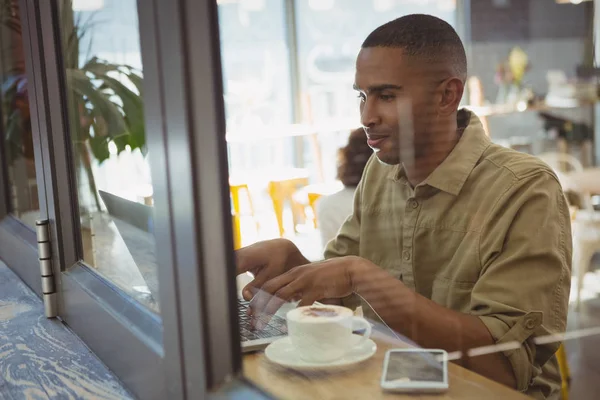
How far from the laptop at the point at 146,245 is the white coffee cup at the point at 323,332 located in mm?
24

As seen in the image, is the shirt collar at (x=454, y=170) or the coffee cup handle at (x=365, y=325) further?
the shirt collar at (x=454, y=170)

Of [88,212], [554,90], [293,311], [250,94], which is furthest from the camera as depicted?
[88,212]

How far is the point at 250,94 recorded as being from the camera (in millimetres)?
692

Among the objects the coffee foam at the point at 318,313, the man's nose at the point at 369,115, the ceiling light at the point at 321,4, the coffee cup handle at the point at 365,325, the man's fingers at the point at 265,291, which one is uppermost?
the ceiling light at the point at 321,4

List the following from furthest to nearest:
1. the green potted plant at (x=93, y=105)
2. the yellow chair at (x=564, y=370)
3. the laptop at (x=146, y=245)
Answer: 1. the green potted plant at (x=93, y=105)
2. the laptop at (x=146, y=245)
3. the yellow chair at (x=564, y=370)

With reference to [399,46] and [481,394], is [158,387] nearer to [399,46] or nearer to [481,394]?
[481,394]

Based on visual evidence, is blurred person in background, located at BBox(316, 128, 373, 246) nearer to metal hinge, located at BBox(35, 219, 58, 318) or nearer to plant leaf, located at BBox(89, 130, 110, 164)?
plant leaf, located at BBox(89, 130, 110, 164)

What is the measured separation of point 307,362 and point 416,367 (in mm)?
109

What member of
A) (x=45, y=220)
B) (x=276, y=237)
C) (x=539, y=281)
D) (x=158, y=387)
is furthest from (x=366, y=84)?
(x=45, y=220)

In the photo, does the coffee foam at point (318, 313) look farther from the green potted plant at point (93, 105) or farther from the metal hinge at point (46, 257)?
the metal hinge at point (46, 257)

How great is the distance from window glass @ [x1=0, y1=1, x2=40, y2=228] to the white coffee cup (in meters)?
0.68

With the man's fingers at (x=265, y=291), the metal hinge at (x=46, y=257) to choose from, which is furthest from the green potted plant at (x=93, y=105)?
the man's fingers at (x=265, y=291)

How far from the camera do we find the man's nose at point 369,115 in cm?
88

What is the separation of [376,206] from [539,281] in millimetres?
366
